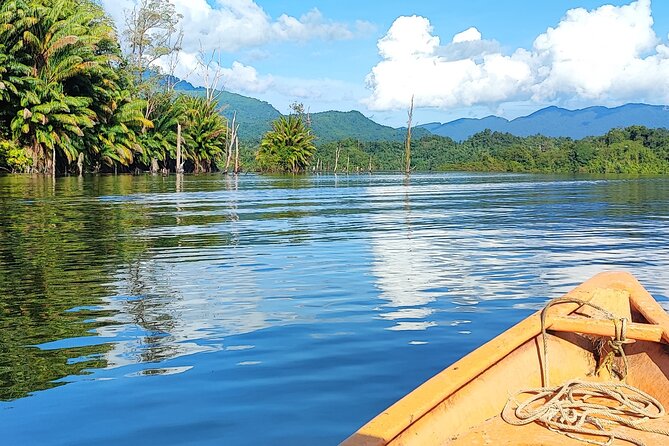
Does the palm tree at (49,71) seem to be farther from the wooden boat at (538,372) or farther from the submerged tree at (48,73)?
the wooden boat at (538,372)

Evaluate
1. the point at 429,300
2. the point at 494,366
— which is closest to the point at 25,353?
the point at 494,366

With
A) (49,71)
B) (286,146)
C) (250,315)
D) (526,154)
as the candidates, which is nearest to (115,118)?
(49,71)

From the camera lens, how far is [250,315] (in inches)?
224

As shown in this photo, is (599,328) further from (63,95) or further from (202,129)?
(202,129)

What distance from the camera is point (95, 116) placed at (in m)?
40.3

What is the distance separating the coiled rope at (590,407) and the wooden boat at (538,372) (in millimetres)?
20

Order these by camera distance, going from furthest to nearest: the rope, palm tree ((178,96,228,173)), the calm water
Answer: palm tree ((178,96,228,173)), the calm water, the rope

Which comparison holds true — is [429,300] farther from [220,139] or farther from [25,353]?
A: [220,139]

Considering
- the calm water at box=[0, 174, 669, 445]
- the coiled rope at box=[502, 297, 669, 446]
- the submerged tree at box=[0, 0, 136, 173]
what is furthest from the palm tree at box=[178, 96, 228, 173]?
the coiled rope at box=[502, 297, 669, 446]

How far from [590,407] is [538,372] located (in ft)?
1.41

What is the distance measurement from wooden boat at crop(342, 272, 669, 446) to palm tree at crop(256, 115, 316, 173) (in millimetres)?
73922

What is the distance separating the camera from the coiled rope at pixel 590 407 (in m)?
3.03

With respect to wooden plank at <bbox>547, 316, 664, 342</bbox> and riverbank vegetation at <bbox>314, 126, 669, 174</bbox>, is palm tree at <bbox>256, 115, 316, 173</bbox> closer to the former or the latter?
riverbank vegetation at <bbox>314, 126, 669, 174</bbox>

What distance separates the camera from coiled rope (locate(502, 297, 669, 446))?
119 inches
